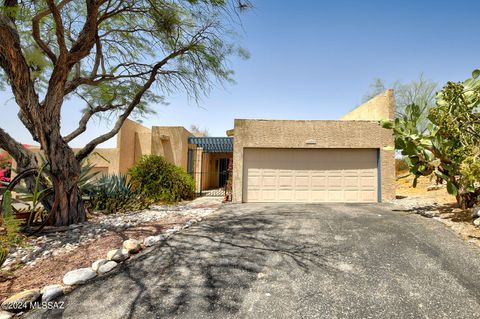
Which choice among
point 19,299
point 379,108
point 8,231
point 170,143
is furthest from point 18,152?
point 379,108

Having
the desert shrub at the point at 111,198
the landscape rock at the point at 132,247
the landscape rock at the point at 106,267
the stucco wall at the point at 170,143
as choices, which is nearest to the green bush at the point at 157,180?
the desert shrub at the point at 111,198

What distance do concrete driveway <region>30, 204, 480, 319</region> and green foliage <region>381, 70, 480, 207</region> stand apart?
2.19 metres

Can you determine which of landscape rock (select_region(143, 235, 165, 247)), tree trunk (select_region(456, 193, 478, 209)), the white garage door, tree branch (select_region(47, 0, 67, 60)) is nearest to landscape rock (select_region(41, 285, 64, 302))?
landscape rock (select_region(143, 235, 165, 247))

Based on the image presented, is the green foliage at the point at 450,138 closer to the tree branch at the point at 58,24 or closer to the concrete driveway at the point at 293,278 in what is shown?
the concrete driveway at the point at 293,278

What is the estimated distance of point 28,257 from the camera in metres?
4.25

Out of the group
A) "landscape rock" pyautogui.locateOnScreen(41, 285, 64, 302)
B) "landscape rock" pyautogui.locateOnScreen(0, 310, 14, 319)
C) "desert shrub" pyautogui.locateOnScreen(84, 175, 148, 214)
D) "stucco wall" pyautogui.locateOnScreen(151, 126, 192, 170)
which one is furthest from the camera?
"stucco wall" pyautogui.locateOnScreen(151, 126, 192, 170)

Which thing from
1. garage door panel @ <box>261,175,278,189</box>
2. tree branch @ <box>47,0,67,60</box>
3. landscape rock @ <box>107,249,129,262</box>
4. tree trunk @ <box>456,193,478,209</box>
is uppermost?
tree branch @ <box>47,0,67,60</box>

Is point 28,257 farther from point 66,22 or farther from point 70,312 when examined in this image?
point 66,22

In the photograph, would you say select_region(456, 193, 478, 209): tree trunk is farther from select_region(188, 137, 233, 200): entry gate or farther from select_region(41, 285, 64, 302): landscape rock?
select_region(41, 285, 64, 302): landscape rock

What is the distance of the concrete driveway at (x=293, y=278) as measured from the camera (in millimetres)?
2861

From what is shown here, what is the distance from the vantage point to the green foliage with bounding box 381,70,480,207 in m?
6.27

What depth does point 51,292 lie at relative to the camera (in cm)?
312

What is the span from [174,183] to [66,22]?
6.55 m

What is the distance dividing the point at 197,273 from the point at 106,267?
137cm
